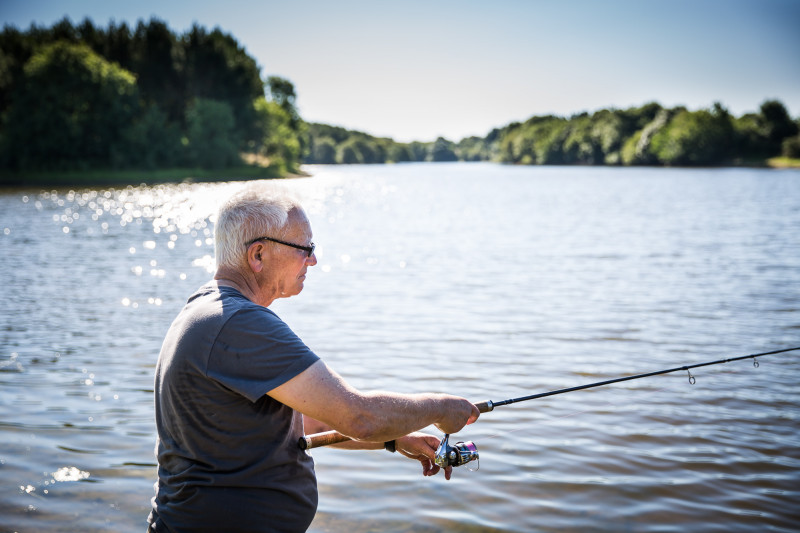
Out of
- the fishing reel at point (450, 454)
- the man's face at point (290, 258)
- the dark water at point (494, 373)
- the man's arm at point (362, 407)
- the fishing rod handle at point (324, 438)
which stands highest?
the man's face at point (290, 258)

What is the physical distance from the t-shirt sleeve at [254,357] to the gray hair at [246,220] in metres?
0.41

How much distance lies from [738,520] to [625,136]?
155110 mm

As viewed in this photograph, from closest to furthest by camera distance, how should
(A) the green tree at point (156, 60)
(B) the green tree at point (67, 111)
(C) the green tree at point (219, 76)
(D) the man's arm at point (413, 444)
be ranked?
(D) the man's arm at point (413, 444) < (B) the green tree at point (67, 111) < (A) the green tree at point (156, 60) < (C) the green tree at point (219, 76)

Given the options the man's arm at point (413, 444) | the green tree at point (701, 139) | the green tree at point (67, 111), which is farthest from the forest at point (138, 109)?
the man's arm at point (413, 444)

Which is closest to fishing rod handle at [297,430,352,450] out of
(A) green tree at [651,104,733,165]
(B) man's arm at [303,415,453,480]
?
(B) man's arm at [303,415,453,480]

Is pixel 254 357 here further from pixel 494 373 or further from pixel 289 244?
pixel 494 373

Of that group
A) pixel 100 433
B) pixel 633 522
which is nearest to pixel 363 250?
pixel 100 433

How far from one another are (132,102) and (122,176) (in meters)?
7.93

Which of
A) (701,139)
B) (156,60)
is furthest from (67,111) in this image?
(701,139)

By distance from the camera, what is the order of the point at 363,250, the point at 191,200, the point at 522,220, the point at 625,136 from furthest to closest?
the point at 625,136 < the point at 191,200 < the point at 522,220 < the point at 363,250

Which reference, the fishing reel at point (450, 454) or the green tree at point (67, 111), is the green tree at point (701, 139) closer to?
the green tree at point (67, 111)

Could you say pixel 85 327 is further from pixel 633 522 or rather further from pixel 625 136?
pixel 625 136

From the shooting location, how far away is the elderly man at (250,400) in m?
2.39

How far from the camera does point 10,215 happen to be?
32.0 meters
